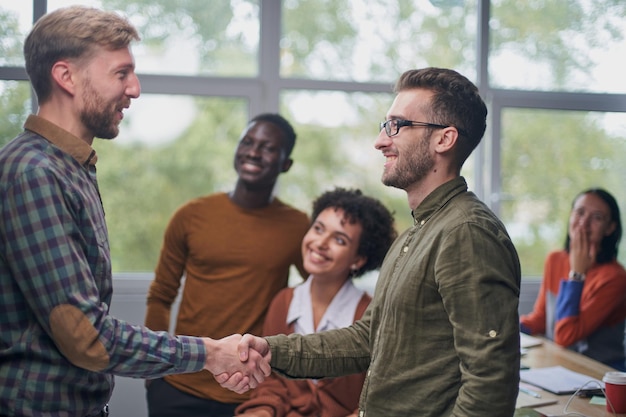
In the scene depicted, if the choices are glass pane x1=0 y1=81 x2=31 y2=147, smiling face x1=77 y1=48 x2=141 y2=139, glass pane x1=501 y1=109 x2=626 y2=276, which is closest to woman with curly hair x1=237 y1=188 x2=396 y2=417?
smiling face x1=77 y1=48 x2=141 y2=139

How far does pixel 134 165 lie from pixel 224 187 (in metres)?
0.55

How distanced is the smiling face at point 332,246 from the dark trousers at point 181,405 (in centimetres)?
65

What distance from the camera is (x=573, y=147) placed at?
184 inches

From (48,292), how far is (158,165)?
9.21 feet

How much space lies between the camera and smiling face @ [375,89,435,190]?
1796 millimetres

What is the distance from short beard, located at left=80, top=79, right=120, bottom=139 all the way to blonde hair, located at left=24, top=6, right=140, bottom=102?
0.08 meters

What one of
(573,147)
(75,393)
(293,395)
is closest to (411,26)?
(573,147)

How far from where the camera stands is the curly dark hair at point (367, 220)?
9.05 ft

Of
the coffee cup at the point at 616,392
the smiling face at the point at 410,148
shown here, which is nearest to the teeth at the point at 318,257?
the smiling face at the point at 410,148

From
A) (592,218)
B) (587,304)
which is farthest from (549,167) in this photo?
(587,304)

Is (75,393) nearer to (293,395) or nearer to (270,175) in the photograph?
(293,395)

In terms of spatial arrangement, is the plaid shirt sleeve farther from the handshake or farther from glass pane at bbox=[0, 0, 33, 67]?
glass pane at bbox=[0, 0, 33, 67]

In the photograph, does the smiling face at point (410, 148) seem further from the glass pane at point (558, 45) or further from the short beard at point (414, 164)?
the glass pane at point (558, 45)

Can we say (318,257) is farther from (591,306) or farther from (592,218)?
(592,218)
